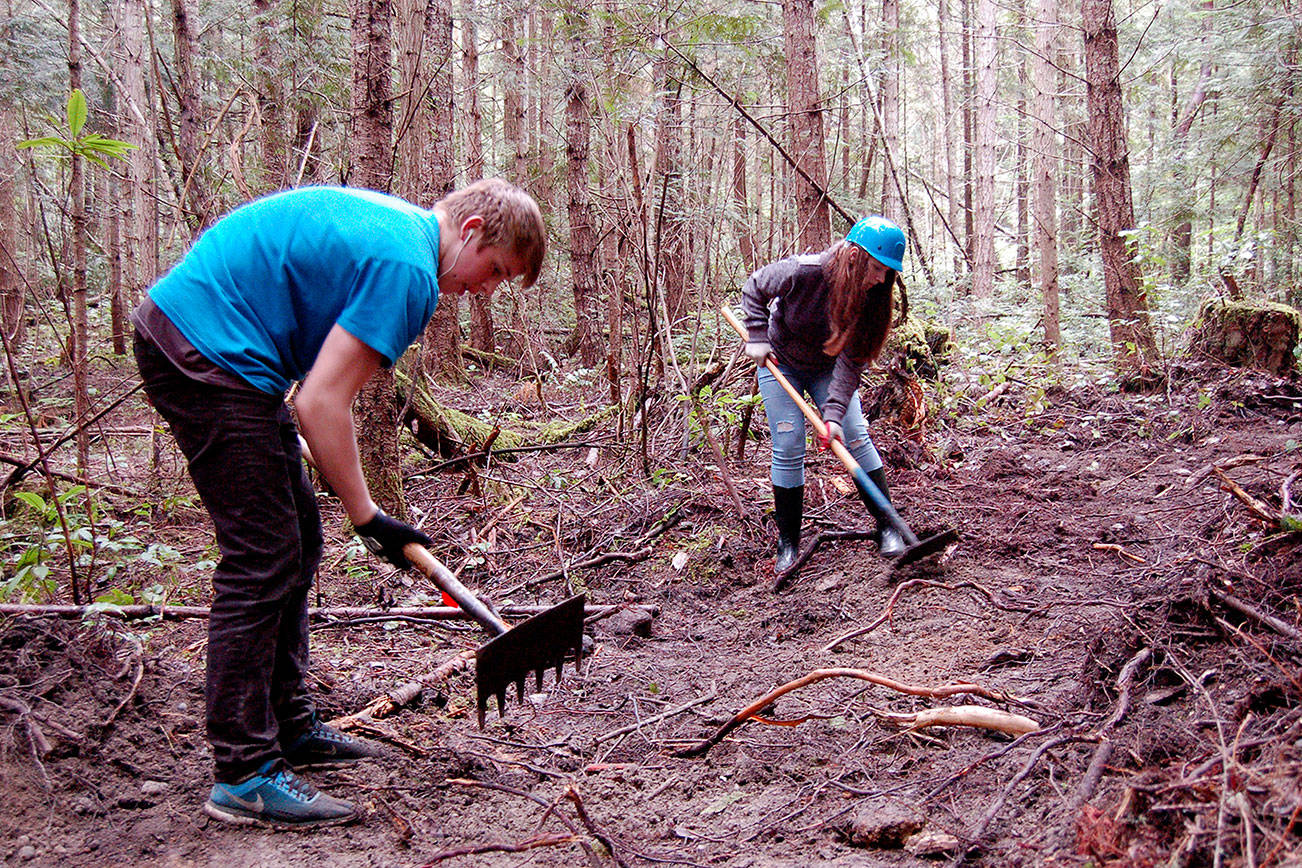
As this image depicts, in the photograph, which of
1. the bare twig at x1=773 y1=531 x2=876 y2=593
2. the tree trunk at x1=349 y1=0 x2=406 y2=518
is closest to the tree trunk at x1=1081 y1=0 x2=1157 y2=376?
the bare twig at x1=773 y1=531 x2=876 y2=593

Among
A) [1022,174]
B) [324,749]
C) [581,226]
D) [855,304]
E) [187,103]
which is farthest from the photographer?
[1022,174]

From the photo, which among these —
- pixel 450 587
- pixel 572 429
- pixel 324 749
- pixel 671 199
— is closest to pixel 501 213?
pixel 450 587

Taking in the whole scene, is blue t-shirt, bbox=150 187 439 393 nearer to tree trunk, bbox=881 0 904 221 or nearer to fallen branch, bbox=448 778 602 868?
fallen branch, bbox=448 778 602 868

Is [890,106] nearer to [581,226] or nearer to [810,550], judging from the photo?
[581,226]

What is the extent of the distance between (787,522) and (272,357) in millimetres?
3191

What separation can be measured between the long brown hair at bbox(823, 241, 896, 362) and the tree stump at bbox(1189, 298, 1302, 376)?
5226 mm

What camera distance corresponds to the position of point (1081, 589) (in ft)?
13.1

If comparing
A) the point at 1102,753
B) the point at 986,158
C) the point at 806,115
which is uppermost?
the point at 986,158

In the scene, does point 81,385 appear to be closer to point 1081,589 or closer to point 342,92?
point 1081,589

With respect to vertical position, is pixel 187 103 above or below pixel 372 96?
above

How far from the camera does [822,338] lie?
14.9ft

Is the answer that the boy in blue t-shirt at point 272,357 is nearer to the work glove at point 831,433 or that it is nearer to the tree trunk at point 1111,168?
the work glove at point 831,433

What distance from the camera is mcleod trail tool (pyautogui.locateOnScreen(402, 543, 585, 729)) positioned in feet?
8.27

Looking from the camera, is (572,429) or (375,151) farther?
(572,429)
